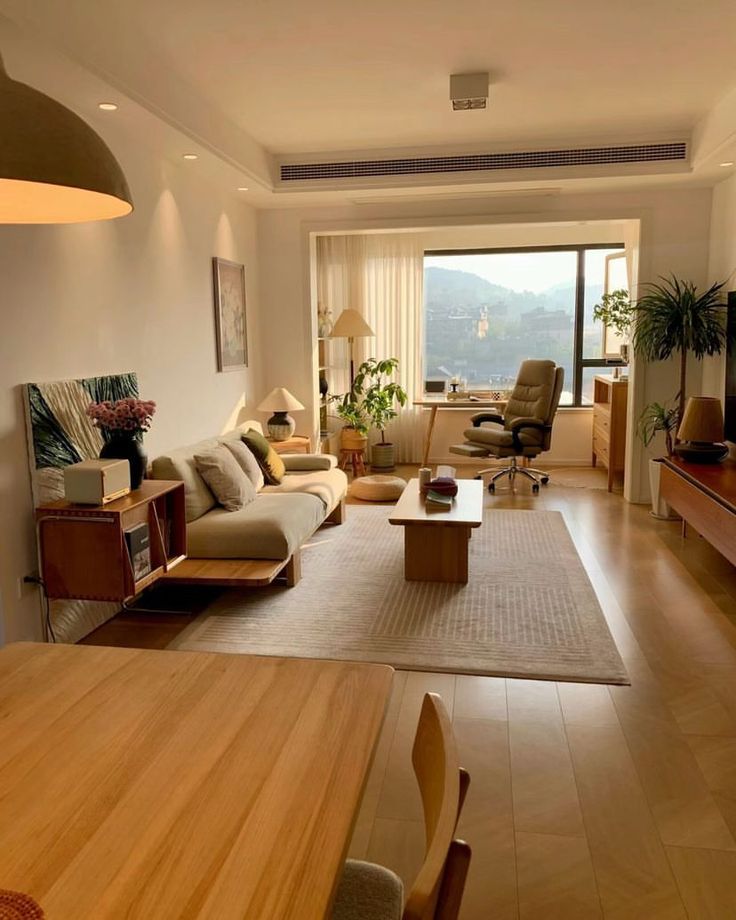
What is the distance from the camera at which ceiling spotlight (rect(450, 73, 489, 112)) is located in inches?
155

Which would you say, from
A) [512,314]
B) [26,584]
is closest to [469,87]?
[26,584]

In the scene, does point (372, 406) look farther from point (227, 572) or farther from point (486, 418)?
point (227, 572)

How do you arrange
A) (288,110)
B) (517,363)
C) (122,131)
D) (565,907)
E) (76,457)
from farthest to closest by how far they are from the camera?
(517,363)
(288,110)
(122,131)
(76,457)
(565,907)

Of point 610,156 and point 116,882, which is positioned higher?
point 610,156

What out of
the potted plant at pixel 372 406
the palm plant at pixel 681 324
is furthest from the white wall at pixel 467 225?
the potted plant at pixel 372 406

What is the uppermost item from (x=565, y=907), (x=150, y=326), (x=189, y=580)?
(x=150, y=326)

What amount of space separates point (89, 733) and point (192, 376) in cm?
389

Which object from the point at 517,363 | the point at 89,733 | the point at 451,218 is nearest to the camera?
the point at 89,733

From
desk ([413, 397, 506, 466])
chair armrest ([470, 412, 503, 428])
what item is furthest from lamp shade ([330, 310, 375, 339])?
chair armrest ([470, 412, 503, 428])

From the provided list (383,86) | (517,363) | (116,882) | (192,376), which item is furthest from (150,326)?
(517,363)

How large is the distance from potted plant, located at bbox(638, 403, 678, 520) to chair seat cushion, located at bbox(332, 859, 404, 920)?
4.61m

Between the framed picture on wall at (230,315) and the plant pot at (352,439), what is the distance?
1.68 metres

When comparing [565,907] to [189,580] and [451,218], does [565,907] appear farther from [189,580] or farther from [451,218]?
[451,218]

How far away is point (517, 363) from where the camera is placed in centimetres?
809
